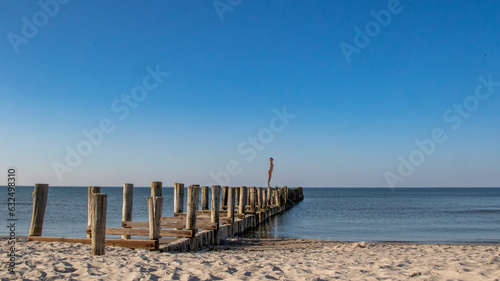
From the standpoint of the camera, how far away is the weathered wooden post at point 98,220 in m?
7.82

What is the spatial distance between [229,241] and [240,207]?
640 centimetres

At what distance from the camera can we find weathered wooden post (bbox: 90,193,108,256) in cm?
782

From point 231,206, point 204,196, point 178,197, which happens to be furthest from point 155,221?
point 204,196

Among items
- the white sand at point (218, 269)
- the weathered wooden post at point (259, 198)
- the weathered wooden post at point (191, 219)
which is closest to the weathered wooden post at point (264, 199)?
the weathered wooden post at point (259, 198)

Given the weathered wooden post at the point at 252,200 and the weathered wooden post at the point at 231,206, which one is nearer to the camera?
the weathered wooden post at the point at 231,206

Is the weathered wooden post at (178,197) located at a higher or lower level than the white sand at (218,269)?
higher

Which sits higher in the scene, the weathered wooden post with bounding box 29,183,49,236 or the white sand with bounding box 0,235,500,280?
the weathered wooden post with bounding box 29,183,49,236

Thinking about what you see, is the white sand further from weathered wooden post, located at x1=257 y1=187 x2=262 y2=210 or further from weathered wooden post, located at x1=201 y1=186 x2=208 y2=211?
weathered wooden post, located at x1=257 y1=187 x2=262 y2=210

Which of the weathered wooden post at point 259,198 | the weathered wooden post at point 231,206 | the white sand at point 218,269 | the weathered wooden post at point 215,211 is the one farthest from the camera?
the weathered wooden post at point 259,198

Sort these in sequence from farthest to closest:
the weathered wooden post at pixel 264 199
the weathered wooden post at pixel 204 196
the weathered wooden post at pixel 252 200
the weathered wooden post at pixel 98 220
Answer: the weathered wooden post at pixel 264 199 < the weathered wooden post at pixel 252 200 < the weathered wooden post at pixel 204 196 < the weathered wooden post at pixel 98 220

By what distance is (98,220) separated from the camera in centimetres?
782

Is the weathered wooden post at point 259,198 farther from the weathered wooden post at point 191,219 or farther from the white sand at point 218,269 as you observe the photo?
the white sand at point 218,269

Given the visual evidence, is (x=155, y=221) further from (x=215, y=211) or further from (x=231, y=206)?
(x=231, y=206)

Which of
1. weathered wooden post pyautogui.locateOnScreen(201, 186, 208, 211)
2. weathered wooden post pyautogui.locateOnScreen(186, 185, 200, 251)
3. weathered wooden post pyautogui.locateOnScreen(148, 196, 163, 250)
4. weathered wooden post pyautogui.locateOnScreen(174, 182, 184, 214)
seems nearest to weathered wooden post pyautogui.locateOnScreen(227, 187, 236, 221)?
weathered wooden post pyautogui.locateOnScreen(201, 186, 208, 211)
